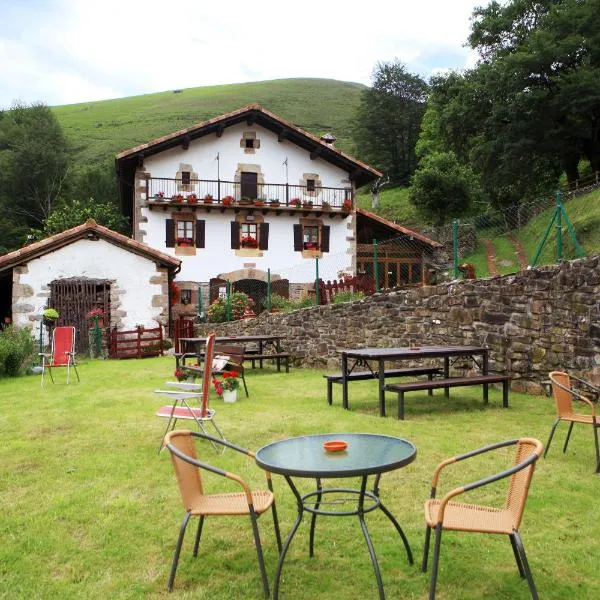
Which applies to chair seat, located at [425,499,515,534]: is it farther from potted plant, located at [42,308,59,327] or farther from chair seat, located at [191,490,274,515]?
potted plant, located at [42,308,59,327]

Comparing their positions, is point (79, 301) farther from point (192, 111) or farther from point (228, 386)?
point (192, 111)

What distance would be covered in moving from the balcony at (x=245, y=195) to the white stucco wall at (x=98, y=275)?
4.99 metres

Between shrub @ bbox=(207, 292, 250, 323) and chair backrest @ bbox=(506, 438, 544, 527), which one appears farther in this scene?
shrub @ bbox=(207, 292, 250, 323)

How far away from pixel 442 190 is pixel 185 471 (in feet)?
95.2

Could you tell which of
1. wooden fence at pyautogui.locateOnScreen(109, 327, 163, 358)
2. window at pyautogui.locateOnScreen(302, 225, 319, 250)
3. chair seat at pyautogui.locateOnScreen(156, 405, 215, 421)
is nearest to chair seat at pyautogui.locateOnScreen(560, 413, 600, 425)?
chair seat at pyautogui.locateOnScreen(156, 405, 215, 421)

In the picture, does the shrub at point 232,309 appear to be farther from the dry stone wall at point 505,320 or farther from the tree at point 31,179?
the tree at point 31,179

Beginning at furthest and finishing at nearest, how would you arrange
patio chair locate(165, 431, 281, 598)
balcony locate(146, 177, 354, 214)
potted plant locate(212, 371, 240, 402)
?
balcony locate(146, 177, 354, 214) → potted plant locate(212, 371, 240, 402) → patio chair locate(165, 431, 281, 598)

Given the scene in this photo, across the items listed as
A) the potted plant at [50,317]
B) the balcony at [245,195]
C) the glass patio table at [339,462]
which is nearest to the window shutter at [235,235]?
the balcony at [245,195]

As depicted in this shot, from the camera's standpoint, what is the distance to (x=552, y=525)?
3.73m

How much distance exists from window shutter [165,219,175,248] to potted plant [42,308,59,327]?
6472mm

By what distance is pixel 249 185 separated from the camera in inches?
977

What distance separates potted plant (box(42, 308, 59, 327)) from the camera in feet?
58.0

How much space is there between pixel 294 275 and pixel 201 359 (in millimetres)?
13687

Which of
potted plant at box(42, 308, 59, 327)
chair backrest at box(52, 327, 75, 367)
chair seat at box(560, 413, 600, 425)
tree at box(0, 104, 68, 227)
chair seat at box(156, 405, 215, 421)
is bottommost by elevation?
chair seat at box(156, 405, 215, 421)
